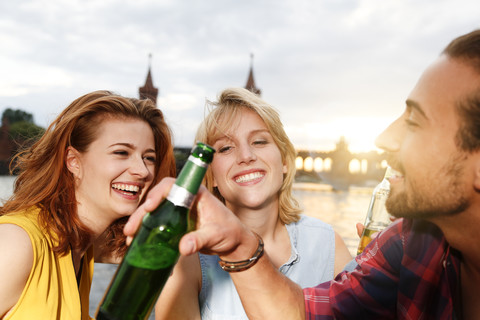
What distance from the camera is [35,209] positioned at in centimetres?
227

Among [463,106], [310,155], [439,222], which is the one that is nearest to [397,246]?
[439,222]

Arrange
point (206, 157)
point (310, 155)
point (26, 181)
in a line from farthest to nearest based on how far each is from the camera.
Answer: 1. point (310, 155)
2. point (26, 181)
3. point (206, 157)

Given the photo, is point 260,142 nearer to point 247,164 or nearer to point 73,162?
point 247,164

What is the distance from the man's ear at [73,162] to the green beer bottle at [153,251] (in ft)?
5.05

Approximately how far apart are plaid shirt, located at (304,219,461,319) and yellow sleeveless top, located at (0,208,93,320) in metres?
1.26

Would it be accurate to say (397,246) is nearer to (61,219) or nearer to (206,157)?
(206,157)

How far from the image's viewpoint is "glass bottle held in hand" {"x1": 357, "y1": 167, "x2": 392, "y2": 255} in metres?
1.92

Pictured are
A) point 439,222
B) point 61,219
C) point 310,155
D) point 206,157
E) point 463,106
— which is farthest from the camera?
point 310,155

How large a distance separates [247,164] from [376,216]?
0.73m

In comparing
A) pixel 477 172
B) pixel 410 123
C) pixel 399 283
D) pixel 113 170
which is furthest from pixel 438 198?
pixel 113 170

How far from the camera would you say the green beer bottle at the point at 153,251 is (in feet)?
3.16

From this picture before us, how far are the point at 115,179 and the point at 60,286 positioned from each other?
621 mm

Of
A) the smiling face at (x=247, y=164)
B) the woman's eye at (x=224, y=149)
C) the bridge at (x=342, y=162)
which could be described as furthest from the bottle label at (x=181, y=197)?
the bridge at (x=342, y=162)

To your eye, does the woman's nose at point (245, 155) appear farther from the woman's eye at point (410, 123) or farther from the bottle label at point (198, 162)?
the bottle label at point (198, 162)
